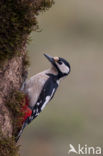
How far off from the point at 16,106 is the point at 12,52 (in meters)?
0.60

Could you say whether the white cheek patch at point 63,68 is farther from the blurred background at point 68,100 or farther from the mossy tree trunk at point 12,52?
the blurred background at point 68,100

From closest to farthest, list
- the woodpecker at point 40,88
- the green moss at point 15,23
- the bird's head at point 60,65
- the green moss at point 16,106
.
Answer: the green moss at point 15,23
the green moss at point 16,106
the woodpecker at point 40,88
the bird's head at point 60,65

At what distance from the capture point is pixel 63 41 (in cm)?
2081

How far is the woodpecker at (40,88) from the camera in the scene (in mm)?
8320

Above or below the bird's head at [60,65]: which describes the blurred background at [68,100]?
below

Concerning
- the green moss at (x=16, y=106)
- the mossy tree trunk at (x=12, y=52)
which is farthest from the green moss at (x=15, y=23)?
the green moss at (x=16, y=106)

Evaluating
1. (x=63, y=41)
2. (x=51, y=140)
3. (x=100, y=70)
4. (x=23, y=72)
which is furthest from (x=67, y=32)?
(x=23, y=72)

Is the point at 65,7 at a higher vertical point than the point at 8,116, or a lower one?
lower

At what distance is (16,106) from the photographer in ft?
25.5

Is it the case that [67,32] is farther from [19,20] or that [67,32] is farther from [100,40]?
[19,20]

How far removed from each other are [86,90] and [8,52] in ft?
34.7

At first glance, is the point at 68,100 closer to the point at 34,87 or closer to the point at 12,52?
the point at 34,87

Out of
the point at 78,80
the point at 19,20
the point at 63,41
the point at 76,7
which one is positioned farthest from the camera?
the point at 76,7

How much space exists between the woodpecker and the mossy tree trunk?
0.37m
